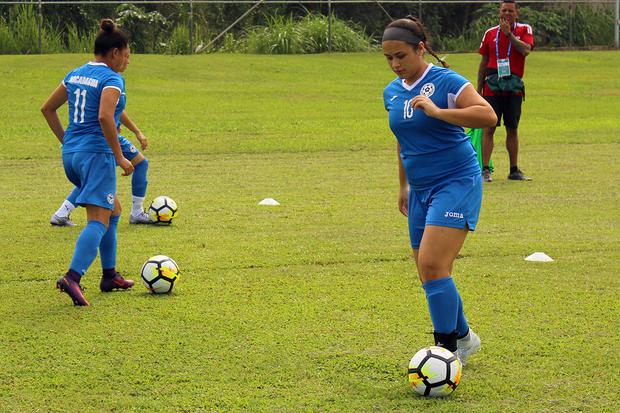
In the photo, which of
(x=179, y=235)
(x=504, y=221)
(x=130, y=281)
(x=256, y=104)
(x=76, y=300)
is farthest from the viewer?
(x=256, y=104)

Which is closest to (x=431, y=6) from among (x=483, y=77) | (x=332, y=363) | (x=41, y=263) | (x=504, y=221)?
(x=483, y=77)

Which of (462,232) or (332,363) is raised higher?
(462,232)

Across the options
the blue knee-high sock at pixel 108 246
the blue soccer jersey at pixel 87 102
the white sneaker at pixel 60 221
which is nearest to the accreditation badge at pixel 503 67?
the white sneaker at pixel 60 221

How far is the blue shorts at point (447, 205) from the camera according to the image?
6.31 meters

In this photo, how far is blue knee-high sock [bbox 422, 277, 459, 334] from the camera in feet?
20.6

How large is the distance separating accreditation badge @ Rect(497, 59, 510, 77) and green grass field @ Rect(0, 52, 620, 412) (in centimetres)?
151

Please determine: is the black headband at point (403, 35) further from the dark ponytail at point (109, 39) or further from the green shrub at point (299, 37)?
the green shrub at point (299, 37)

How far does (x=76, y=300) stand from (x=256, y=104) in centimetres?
1801

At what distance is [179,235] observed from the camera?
36.8 feet

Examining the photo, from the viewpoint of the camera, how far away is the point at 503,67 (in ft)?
49.4

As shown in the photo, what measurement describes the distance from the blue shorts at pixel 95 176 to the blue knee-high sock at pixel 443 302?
9.93 feet

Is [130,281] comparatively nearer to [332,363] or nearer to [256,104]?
[332,363]

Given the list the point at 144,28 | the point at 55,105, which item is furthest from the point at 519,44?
the point at 144,28

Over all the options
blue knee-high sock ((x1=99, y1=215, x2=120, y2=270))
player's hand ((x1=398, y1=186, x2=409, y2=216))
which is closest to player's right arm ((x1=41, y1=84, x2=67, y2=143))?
blue knee-high sock ((x1=99, y1=215, x2=120, y2=270))
